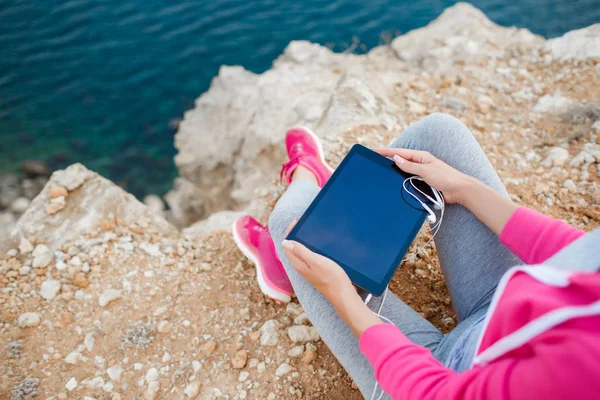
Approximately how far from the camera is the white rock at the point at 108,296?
235 centimetres

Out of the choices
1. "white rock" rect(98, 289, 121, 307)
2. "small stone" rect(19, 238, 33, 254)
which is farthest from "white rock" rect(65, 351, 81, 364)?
"small stone" rect(19, 238, 33, 254)

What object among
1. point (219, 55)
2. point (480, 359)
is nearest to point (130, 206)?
point (480, 359)

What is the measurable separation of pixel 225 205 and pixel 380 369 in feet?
13.1

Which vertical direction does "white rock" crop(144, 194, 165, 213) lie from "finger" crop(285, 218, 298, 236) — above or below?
below

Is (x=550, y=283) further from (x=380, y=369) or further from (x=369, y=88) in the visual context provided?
(x=369, y=88)

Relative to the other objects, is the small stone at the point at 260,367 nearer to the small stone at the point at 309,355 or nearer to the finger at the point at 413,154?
the small stone at the point at 309,355

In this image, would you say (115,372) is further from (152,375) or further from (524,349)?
(524,349)

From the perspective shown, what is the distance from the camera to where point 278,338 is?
6.95 feet

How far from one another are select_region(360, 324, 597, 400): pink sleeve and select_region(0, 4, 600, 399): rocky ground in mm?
860

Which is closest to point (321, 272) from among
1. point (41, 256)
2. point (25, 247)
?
point (41, 256)

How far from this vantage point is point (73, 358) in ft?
6.95

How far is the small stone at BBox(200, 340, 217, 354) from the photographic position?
212 centimetres

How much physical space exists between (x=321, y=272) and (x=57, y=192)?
2.27m

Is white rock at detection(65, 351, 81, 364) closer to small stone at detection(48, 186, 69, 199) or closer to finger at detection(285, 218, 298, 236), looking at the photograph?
small stone at detection(48, 186, 69, 199)
